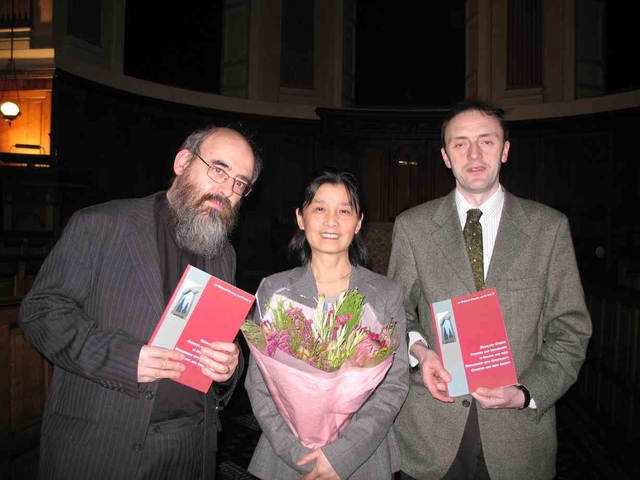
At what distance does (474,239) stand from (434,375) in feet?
1.81

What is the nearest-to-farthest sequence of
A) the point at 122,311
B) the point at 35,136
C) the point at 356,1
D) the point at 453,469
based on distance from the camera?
the point at 122,311 → the point at 453,469 → the point at 35,136 → the point at 356,1

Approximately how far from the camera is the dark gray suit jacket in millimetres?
1495

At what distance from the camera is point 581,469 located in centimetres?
344

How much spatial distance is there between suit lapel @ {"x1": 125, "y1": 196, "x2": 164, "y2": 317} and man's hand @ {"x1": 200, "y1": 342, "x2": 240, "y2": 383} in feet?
0.78

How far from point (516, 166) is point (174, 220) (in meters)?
9.31

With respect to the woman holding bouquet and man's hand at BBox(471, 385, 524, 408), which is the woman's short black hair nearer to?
the woman holding bouquet

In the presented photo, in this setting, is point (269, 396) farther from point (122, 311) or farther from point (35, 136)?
point (35, 136)

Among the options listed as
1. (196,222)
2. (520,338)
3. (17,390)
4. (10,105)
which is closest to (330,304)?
(196,222)

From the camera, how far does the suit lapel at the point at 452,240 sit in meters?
1.80

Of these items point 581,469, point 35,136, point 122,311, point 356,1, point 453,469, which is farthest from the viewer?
point 356,1

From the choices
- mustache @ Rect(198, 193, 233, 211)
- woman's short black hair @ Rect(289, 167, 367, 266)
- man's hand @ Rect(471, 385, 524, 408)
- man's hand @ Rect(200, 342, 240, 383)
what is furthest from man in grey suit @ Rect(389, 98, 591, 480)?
mustache @ Rect(198, 193, 233, 211)

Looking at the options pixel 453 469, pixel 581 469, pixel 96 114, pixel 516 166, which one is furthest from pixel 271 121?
pixel 453 469

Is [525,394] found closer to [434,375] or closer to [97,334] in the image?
[434,375]

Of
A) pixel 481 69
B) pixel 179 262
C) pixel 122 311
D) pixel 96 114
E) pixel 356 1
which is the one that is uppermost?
pixel 356 1
